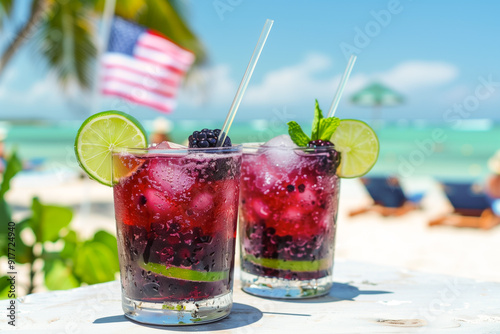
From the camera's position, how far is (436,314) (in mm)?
1318

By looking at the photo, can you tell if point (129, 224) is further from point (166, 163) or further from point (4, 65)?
point (4, 65)

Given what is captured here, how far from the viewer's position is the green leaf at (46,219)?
221cm

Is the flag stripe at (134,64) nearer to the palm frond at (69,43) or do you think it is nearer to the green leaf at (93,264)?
the green leaf at (93,264)

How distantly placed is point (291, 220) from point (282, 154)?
0.63 ft

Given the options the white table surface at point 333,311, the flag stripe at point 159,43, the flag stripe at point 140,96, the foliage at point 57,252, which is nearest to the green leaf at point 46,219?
the foliage at point 57,252

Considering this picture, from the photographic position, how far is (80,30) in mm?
12609

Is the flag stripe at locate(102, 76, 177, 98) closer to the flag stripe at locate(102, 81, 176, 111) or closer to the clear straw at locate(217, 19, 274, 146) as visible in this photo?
the flag stripe at locate(102, 81, 176, 111)

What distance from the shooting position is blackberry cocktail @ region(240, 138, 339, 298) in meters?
1.49

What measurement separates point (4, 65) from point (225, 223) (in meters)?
8.73

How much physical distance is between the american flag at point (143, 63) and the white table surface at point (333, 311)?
5207 mm

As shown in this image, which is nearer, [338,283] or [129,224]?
[129,224]

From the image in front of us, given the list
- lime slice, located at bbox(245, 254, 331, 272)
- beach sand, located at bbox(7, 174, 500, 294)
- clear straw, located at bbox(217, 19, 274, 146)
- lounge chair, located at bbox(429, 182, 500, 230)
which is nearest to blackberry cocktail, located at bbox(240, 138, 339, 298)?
lime slice, located at bbox(245, 254, 331, 272)

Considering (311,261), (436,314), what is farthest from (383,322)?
(311,261)

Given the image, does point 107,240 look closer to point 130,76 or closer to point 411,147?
point 130,76
